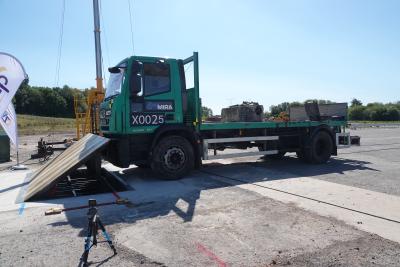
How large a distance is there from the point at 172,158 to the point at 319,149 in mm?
5715

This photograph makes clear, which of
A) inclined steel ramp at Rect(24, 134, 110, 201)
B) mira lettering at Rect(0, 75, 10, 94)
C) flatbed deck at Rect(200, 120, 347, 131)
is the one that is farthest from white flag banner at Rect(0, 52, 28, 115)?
flatbed deck at Rect(200, 120, 347, 131)

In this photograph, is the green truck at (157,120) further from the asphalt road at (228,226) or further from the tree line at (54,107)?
the tree line at (54,107)

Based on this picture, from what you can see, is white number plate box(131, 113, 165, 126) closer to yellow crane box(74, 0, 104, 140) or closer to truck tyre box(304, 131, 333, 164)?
truck tyre box(304, 131, 333, 164)

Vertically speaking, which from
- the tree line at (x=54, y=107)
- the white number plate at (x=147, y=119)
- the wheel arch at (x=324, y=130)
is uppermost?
the tree line at (x=54, y=107)

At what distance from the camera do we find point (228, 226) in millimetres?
4918

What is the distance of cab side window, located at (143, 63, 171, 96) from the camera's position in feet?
26.5

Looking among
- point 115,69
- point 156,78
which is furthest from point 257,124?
point 115,69

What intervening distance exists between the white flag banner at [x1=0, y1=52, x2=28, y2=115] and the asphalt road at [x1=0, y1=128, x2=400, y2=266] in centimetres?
275

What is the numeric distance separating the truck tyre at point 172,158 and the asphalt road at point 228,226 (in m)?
0.29

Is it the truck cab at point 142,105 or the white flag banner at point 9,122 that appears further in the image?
the white flag banner at point 9,122

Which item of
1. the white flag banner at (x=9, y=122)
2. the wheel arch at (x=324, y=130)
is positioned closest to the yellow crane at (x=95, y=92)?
the white flag banner at (x=9, y=122)

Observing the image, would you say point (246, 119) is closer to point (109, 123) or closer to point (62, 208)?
point (109, 123)

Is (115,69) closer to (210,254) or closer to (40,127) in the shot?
(210,254)

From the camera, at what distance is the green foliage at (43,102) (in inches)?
3546
